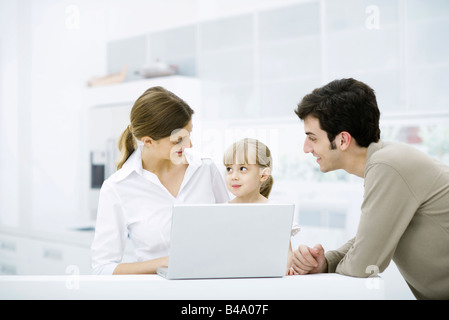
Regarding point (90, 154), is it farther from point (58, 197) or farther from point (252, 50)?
point (252, 50)

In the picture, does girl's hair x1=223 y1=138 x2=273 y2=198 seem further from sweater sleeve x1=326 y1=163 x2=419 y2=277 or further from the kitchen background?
the kitchen background

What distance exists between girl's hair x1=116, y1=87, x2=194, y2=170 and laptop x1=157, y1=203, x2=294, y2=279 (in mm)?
466

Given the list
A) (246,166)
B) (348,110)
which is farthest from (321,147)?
(246,166)

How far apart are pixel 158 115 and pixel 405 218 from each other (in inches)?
29.0

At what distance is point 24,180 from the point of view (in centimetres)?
433

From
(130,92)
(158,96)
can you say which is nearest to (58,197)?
(130,92)

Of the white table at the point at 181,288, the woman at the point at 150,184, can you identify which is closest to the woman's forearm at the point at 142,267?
the woman at the point at 150,184

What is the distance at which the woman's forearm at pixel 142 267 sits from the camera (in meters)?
1.37

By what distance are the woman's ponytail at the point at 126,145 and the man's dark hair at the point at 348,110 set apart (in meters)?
0.59

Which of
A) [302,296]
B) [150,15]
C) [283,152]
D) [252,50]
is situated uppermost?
[150,15]

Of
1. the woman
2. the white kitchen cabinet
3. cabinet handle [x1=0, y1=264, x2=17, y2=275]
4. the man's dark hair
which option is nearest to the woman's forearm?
the woman

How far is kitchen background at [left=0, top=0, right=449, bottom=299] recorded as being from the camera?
3.36 meters

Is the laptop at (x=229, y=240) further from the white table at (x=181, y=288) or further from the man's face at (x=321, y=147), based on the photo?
the man's face at (x=321, y=147)

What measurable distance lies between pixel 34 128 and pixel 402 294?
11.0 feet
